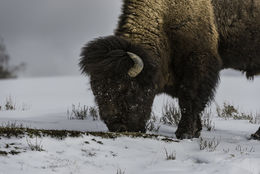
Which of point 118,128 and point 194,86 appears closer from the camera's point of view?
point 118,128

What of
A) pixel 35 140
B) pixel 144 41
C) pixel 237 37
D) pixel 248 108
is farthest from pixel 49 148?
pixel 248 108

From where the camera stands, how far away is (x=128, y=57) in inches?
190

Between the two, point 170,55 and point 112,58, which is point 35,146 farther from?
point 170,55

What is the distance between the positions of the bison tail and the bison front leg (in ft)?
2.63

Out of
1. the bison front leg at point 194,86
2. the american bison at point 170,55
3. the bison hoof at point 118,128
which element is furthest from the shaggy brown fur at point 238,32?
the bison hoof at point 118,128

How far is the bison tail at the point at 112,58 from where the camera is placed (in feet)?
15.4

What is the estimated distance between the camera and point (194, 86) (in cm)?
555

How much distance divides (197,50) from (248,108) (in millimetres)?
6703

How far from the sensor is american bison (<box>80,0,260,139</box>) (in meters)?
4.73

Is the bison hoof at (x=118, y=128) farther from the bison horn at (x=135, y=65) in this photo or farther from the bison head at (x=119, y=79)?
the bison horn at (x=135, y=65)

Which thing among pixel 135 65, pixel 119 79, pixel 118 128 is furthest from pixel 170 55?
A: pixel 118 128

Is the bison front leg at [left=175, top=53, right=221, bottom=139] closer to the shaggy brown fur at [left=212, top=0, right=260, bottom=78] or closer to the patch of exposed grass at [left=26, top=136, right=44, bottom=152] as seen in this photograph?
the shaggy brown fur at [left=212, top=0, right=260, bottom=78]

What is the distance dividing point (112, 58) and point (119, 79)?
274 millimetres

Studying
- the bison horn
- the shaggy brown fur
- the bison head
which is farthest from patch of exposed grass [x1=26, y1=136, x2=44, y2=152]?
the shaggy brown fur
